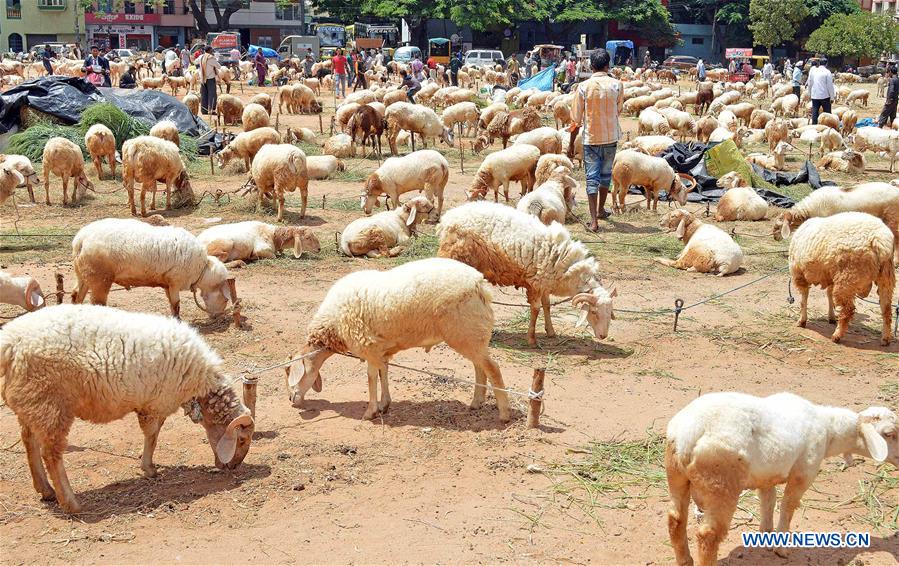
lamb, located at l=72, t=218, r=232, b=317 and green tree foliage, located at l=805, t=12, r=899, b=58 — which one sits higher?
green tree foliage, located at l=805, t=12, r=899, b=58

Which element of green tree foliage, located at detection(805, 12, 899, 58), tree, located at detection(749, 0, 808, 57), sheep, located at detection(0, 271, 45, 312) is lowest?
sheep, located at detection(0, 271, 45, 312)

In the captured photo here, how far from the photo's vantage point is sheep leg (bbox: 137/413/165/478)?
6.12m

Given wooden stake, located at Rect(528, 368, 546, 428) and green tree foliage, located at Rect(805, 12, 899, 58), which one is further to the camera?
green tree foliage, located at Rect(805, 12, 899, 58)

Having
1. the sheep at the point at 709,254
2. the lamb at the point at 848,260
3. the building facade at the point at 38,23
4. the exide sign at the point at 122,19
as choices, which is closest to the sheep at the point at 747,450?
the lamb at the point at 848,260

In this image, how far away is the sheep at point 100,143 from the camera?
1681 centimetres

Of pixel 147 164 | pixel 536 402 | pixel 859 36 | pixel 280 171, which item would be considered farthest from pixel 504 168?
pixel 859 36

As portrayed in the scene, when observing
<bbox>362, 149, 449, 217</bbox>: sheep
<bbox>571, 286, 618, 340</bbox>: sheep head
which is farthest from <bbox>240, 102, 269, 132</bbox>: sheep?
<bbox>571, 286, 618, 340</bbox>: sheep head

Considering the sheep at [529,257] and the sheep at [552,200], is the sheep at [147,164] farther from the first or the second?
the sheep at [529,257]

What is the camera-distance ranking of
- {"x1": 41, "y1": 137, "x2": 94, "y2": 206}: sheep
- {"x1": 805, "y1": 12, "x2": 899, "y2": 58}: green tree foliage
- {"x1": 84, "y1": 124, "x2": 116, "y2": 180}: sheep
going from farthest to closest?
{"x1": 805, "y1": 12, "x2": 899, "y2": 58}: green tree foliage → {"x1": 84, "y1": 124, "x2": 116, "y2": 180}: sheep → {"x1": 41, "y1": 137, "x2": 94, "y2": 206}: sheep

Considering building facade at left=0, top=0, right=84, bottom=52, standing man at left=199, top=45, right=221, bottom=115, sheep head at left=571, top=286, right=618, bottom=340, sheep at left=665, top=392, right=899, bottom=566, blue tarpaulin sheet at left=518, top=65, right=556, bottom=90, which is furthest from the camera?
building facade at left=0, top=0, right=84, bottom=52

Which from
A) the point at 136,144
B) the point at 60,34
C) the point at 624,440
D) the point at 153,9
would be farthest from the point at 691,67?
the point at 624,440

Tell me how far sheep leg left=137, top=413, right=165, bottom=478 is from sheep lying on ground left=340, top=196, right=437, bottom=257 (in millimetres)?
6172

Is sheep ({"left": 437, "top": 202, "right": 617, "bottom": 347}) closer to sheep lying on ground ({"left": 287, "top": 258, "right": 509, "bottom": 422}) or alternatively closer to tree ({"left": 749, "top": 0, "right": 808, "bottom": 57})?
sheep lying on ground ({"left": 287, "top": 258, "right": 509, "bottom": 422})

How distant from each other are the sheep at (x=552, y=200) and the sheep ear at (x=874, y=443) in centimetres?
641
